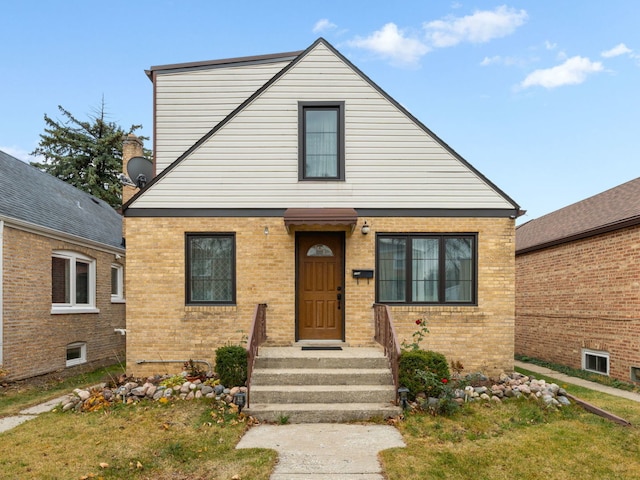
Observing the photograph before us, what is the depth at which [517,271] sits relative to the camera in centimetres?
1407

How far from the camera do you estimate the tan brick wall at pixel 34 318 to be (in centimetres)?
909

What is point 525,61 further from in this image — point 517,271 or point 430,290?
point 430,290

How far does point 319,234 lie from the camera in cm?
852

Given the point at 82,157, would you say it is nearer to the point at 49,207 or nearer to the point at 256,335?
the point at 49,207

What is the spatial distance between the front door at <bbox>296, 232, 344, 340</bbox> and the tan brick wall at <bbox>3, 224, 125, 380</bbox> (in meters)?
6.42

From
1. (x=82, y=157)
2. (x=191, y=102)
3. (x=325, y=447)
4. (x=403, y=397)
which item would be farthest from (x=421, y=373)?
(x=82, y=157)

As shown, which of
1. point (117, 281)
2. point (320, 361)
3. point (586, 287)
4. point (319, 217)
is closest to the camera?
point (320, 361)

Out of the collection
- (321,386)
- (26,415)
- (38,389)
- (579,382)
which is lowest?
(38,389)

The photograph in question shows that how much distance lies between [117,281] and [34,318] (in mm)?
4354

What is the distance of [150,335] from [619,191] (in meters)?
12.8

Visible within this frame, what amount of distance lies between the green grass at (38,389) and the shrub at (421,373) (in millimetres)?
5776

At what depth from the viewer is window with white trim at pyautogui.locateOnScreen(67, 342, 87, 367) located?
37.3ft

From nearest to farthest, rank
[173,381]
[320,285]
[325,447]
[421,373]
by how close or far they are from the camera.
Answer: [325,447] → [421,373] → [173,381] → [320,285]

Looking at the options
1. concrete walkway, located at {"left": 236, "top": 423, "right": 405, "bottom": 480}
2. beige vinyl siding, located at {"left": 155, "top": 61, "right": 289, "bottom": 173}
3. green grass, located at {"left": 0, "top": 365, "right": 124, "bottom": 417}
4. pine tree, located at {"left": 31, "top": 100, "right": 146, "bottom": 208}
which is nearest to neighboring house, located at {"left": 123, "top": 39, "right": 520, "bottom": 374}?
beige vinyl siding, located at {"left": 155, "top": 61, "right": 289, "bottom": 173}
